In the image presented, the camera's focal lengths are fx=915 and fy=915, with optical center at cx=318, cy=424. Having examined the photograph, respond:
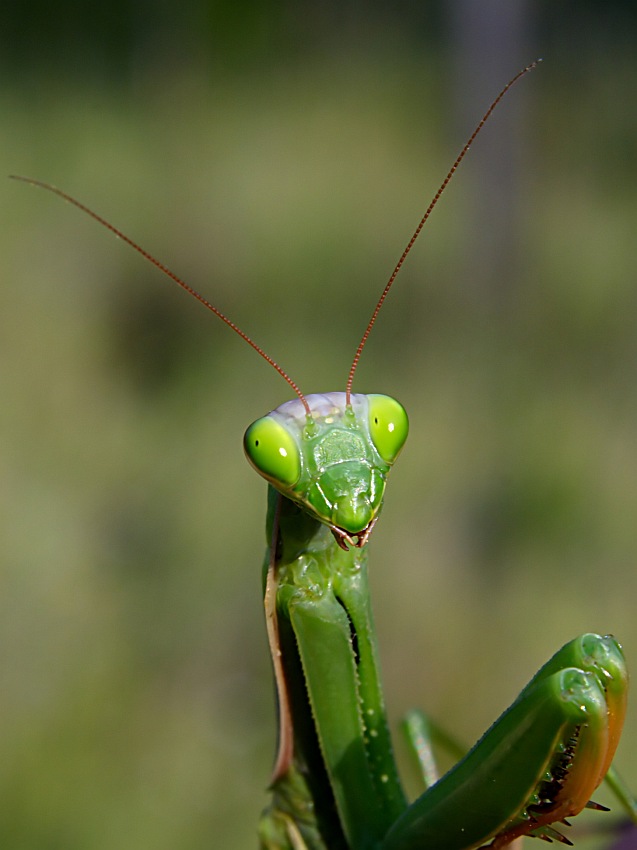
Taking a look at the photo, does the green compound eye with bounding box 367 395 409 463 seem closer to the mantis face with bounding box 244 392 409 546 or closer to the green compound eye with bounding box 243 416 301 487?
the mantis face with bounding box 244 392 409 546

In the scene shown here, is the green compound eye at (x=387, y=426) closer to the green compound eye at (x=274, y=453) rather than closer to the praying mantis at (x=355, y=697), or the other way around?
the praying mantis at (x=355, y=697)

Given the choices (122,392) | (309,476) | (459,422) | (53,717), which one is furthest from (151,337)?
(309,476)

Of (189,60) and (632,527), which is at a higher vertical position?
(189,60)

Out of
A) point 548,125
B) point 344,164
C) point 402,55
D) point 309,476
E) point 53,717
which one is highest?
point 402,55

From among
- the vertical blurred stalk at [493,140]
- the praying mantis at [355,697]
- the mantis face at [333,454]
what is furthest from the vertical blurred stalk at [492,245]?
the mantis face at [333,454]

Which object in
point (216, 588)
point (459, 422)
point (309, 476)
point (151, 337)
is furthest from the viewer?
point (151, 337)

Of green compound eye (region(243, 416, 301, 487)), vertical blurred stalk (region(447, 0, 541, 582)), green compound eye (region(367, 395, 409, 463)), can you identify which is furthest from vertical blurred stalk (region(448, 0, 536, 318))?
green compound eye (region(243, 416, 301, 487))

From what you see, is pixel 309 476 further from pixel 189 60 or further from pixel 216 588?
pixel 189 60

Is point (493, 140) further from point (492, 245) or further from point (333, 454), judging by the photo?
point (333, 454)
